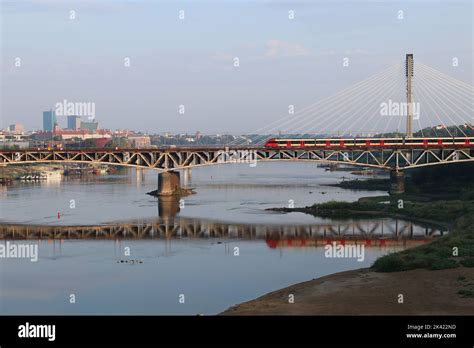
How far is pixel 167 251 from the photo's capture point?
51.7 m

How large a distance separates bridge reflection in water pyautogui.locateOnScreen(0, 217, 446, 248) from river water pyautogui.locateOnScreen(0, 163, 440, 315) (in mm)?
79

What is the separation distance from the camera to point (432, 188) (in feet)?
305

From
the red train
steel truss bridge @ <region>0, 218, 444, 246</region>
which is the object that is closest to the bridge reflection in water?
steel truss bridge @ <region>0, 218, 444, 246</region>

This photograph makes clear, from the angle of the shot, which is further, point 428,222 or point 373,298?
point 428,222

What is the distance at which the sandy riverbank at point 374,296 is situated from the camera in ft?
102

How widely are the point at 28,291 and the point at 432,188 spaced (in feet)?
208

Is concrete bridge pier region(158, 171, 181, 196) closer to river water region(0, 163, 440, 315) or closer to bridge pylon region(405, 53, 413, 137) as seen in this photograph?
river water region(0, 163, 440, 315)

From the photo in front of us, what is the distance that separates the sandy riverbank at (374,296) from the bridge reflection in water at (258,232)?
15008 millimetres

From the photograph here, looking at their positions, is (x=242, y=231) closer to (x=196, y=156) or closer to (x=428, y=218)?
(x=428, y=218)

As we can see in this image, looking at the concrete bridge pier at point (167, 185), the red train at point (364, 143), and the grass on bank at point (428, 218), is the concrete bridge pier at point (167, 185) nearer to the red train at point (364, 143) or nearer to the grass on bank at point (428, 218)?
the red train at point (364, 143)

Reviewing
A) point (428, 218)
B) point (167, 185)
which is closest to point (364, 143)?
point (167, 185)
